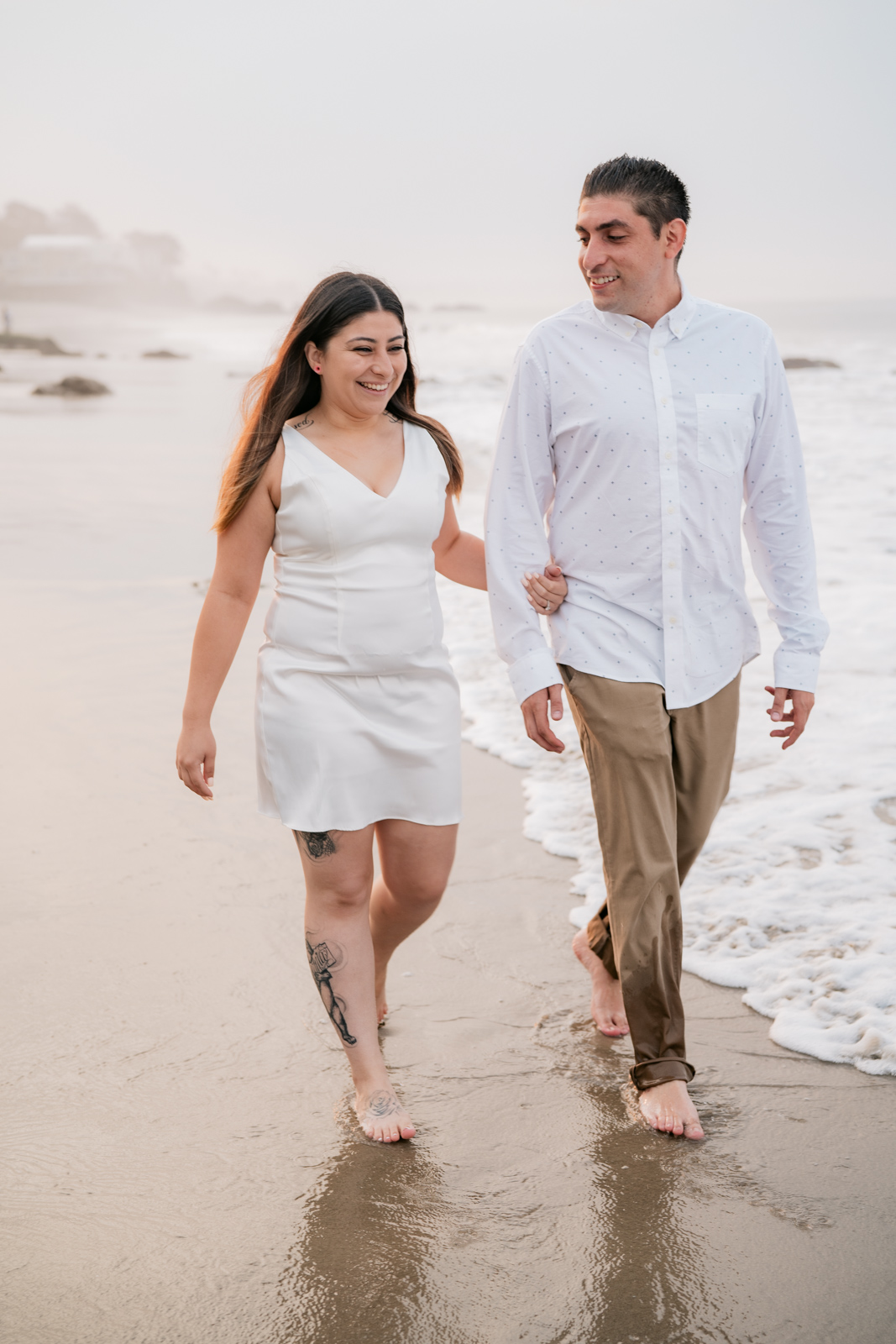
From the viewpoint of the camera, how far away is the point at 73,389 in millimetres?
19250

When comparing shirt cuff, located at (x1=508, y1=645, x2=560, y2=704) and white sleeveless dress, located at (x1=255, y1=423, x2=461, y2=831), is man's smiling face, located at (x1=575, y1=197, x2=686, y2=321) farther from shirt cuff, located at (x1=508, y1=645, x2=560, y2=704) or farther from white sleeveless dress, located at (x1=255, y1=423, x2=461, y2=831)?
shirt cuff, located at (x1=508, y1=645, x2=560, y2=704)

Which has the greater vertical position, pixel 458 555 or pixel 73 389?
pixel 458 555

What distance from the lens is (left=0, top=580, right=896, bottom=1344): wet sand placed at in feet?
7.29

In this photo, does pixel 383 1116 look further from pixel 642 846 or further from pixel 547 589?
pixel 547 589

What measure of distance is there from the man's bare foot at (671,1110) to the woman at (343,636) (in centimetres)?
60

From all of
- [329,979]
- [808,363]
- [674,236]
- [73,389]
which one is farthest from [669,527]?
[808,363]

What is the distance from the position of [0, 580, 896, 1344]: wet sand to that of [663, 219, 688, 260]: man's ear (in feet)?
6.98

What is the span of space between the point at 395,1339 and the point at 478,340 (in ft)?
181

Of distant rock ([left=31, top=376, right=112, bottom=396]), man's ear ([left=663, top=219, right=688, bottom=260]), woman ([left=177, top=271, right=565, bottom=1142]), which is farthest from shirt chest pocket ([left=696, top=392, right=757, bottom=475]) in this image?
distant rock ([left=31, top=376, right=112, bottom=396])

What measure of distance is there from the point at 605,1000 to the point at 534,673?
1020 millimetres

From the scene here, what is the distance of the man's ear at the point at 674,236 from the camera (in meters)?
2.93

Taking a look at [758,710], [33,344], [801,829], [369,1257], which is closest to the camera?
[369,1257]

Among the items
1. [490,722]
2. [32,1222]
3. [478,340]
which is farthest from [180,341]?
[32,1222]

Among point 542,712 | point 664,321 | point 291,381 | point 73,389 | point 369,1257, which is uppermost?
point 664,321
